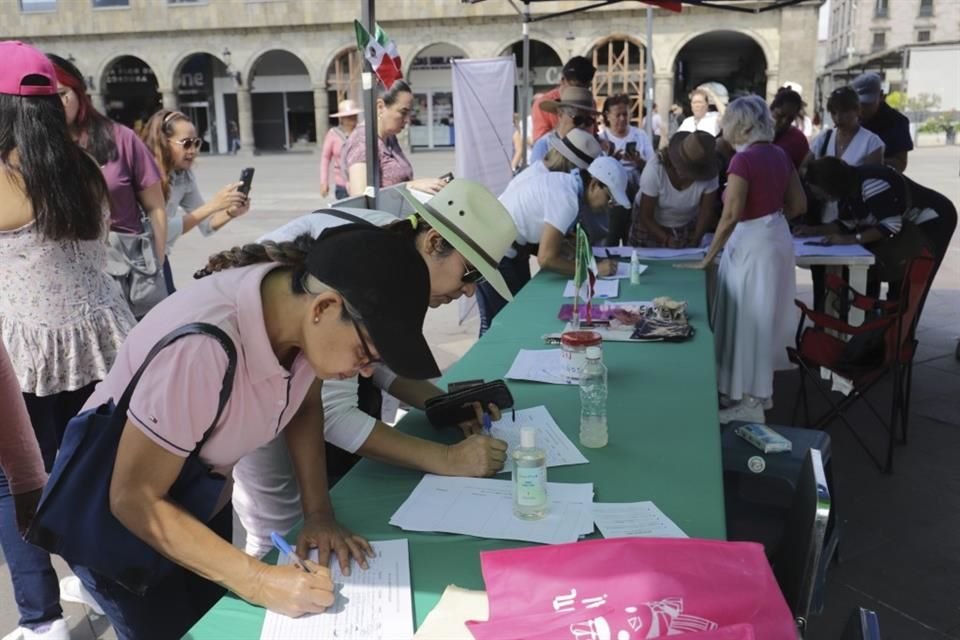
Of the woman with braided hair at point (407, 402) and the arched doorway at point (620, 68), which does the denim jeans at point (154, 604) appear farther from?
the arched doorway at point (620, 68)

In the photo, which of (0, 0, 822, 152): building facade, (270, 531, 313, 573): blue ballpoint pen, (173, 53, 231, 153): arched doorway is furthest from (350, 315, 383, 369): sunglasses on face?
(173, 53, 231, 153): arched doorway

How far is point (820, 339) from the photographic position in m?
3.57

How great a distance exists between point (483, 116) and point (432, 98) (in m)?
22.0

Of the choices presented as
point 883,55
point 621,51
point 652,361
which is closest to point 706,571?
point 652,361

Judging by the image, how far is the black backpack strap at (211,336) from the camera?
1.17 metres

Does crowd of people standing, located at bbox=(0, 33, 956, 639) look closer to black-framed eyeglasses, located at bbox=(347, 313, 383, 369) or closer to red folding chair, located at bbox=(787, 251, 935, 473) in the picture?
black-framed eyeglasses, located at bbox=(347, 313, 383, 369)

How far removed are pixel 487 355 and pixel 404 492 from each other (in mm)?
1062

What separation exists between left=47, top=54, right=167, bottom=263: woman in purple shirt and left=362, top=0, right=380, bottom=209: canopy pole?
91 centimetres

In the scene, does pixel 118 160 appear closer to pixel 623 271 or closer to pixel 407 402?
pixel 407 402

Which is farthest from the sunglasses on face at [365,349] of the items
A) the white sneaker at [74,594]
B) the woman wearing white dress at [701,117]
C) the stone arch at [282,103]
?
the stone arch at [282,103]

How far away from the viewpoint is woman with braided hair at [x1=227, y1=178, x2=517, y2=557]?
1.76 m

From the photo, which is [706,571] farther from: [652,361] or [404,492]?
[652,361]

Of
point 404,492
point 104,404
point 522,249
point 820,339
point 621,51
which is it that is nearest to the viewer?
point 104,404

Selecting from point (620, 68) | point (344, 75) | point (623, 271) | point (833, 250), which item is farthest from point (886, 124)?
point (344, 75)
